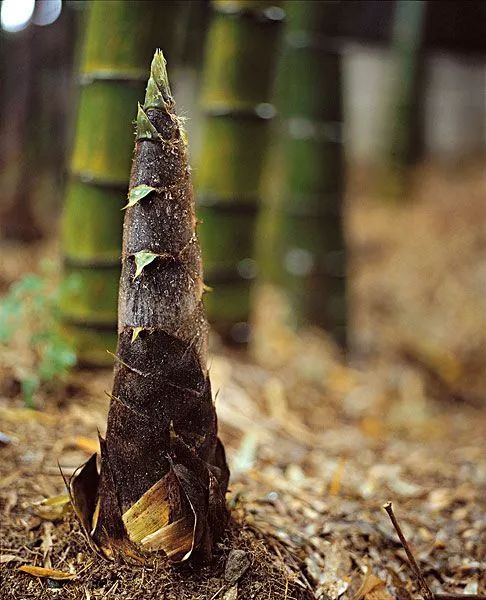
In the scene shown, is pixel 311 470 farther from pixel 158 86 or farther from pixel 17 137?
pixel 17 137

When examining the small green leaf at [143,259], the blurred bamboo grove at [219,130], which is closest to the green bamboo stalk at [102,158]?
the blurred bamboo grove at [219,130]

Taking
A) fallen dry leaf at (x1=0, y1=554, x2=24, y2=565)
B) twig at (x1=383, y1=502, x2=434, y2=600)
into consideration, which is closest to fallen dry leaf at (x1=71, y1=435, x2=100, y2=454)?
fallen dry leaf at (x1=0, y1=554, x2=24, y2=565)

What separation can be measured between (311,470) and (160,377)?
0.94 m

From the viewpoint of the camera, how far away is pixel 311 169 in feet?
10.7

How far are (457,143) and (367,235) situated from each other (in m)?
2.91

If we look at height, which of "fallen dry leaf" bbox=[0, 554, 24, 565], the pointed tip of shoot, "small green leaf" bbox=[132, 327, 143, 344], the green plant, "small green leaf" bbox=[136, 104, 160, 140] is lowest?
"fallen dry leaf" bbox=[0, 554, 24, 565]

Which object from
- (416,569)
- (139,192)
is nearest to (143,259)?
(139,192)

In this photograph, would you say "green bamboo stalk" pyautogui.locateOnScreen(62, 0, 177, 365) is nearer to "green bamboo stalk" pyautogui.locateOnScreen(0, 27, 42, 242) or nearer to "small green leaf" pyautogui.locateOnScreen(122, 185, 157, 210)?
"small green leaf" pyautogui.locateOnScreen(122, 185, 157, 210)

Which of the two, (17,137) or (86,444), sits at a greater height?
(17,137)

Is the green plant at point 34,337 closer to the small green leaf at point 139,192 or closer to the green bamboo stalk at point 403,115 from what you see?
the small green leaf at point 139,192

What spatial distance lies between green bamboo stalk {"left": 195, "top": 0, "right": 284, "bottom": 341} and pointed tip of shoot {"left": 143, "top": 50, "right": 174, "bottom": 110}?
1350mm

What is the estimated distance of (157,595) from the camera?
4.23 ft

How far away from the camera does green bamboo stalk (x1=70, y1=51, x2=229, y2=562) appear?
127 centimetres

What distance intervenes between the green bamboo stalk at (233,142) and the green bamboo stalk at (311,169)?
0.61 meters
